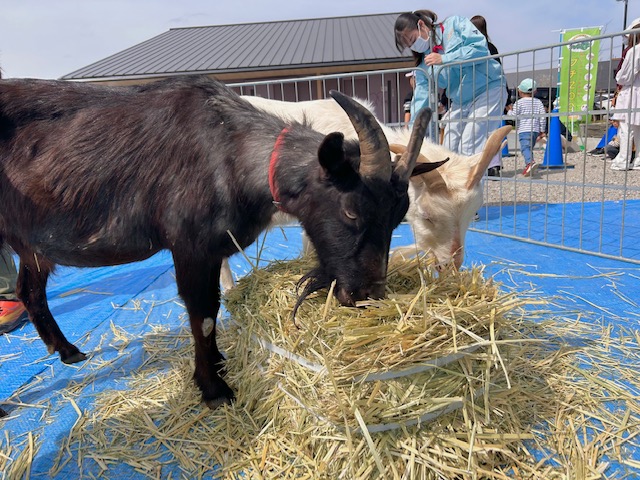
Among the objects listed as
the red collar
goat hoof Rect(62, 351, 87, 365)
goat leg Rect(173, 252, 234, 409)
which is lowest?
goat hoof Rect(62, 351, 87, 365)

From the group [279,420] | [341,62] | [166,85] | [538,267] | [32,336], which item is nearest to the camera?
[279,420]

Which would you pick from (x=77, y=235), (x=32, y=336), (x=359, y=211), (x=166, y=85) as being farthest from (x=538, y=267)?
(x=32, y=336)

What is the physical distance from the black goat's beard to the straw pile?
3.1 inches

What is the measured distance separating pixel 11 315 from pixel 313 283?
330 centimetres

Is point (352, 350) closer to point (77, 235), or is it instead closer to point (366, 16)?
point (77, 235)

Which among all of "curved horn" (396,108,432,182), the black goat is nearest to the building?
the black goat

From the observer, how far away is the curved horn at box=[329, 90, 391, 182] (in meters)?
2.27

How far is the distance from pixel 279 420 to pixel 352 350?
2.23 feet

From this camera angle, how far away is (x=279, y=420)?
246cm

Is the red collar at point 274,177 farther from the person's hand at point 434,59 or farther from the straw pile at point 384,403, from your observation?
the person's hand at point 434,59

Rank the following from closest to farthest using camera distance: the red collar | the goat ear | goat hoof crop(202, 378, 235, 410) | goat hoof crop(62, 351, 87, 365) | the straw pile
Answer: the straw pile, the goat ear, the red collar, goat hoof crop(202, 378, 235, 410), goat hoof crop(62, 351, 87, 365)

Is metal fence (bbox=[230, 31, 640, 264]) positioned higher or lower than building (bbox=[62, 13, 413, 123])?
lower

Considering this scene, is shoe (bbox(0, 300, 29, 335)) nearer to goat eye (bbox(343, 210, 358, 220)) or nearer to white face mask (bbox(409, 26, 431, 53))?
goat eye (bbox(343, 210, 358, 220))

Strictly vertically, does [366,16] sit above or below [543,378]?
above
